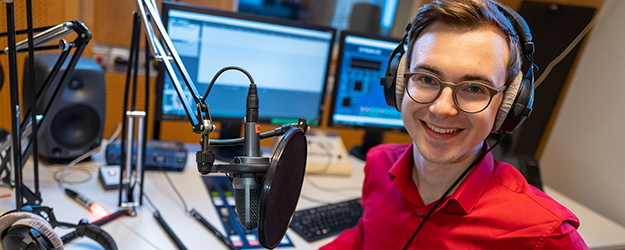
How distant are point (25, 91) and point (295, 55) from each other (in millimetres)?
815

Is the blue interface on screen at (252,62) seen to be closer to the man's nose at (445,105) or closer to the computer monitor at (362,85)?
the computer monitor at (362,85)

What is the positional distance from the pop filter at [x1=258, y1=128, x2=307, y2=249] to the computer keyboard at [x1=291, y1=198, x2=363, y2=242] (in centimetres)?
49

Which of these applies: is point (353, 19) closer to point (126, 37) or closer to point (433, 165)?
point (126, 37)

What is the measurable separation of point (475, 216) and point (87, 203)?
3.06ft

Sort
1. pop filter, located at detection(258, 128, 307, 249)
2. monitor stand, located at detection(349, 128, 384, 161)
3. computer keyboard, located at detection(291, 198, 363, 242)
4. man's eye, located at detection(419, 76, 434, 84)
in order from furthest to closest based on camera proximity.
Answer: monitor stand, located at detection(349, 128, 384, 161) < computer keyboard, located at detection(291, 198, 363, 242) < man's eye, located at detection(419, 76, 434, 84) < pop filter, located at detection(258, 128, 307, 249)

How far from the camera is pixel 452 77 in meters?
0.74

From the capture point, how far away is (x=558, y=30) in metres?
0.90

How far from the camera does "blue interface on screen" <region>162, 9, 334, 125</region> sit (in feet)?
4.20

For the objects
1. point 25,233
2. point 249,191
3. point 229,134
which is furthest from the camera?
point 229,134

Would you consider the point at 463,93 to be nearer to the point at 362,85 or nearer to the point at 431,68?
the point at 431,68

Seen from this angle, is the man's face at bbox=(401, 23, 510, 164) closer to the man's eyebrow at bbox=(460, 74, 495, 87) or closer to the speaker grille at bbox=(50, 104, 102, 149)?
the man's eyebrow at bbox=(460, 74, 495, 87)

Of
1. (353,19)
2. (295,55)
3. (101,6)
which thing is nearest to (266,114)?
(295,55)

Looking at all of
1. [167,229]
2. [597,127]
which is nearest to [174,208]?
[167,229]

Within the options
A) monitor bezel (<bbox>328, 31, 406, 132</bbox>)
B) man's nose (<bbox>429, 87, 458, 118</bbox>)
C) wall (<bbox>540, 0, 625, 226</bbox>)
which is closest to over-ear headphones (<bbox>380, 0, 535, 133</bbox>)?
man's nose (<bbox>429, 87, 458, 118</bbox>)
